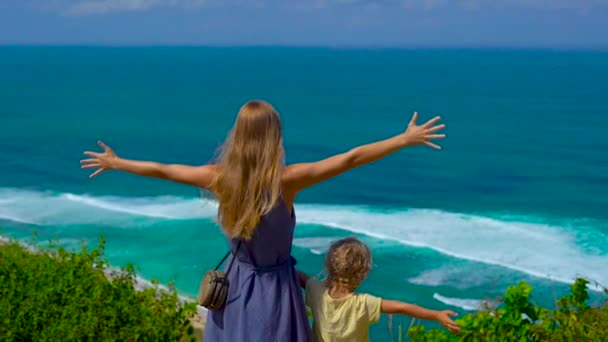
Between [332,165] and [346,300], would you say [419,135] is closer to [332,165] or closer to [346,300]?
[332,165]

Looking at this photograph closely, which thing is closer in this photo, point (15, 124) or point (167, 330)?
point (167, 330)

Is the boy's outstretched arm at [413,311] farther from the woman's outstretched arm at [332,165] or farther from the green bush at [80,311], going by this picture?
the green bush at [80,311]

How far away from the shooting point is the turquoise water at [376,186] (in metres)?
21.2

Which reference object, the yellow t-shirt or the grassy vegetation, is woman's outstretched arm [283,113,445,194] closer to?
the yellow t-shirt

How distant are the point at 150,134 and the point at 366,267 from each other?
54138 millimetres

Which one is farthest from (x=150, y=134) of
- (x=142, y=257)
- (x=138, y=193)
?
(x=142, y=257)

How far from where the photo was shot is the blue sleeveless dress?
3.93 m

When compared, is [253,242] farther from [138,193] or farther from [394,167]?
[394,167]

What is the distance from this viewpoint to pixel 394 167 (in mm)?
44625

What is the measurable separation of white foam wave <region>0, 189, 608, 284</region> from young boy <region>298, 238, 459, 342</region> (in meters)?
17.2

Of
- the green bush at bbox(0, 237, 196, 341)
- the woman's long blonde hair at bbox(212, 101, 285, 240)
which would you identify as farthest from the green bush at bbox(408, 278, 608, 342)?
the green bush at bbox(0, 237, 196, 341)

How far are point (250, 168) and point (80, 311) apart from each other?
2.12 metres

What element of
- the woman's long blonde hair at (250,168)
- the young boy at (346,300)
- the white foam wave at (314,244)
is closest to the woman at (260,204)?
the woman's long blonde hair at (250,168)

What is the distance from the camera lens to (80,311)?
5219 millimetres
